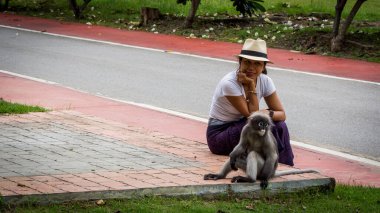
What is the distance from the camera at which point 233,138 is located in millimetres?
8641

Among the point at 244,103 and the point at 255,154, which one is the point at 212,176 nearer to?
the point at 255,154

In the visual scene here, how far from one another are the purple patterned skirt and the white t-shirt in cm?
9

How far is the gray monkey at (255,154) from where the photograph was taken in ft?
24.0

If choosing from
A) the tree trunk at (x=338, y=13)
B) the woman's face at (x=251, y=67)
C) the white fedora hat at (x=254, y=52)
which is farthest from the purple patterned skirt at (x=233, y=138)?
the tree trunk at (x=338, y=13)

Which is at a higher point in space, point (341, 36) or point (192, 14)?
point (341, 36)

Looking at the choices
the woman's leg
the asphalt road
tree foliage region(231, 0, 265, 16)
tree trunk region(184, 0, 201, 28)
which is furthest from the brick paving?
tree trunk region(184, 0, 201, 28)

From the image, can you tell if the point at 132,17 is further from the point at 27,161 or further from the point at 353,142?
the point at 27,161

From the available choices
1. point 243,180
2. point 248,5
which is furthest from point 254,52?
point 248,5

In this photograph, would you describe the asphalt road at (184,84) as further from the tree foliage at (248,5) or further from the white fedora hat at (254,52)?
the tree foliage at (248,5)

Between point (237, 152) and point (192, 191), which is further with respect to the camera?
point (237, 152)

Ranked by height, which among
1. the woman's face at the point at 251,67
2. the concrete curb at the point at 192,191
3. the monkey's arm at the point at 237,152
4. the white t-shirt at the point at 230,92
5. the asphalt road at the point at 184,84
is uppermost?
the woman's face at the point at 251,67

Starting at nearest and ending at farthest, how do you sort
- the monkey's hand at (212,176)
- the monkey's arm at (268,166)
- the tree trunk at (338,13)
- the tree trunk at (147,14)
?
the monkey's arm at (268,166)
the monkey's hand at (212,176)
the tree trunk at (338,13)
the tree trunk at (147,14)

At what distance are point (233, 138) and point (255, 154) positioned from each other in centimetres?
121

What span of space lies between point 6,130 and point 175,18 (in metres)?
14.7
